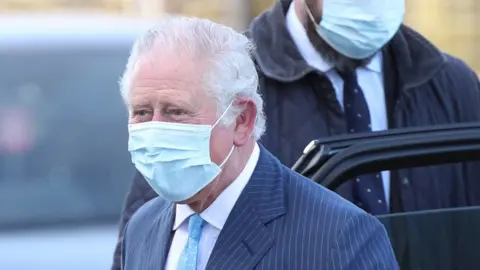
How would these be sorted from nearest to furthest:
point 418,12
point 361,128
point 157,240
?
point 157,240 < point 361,128 < point 418,12

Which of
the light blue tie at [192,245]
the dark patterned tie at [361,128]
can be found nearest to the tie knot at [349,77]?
the dark patterned tie at [361,128]

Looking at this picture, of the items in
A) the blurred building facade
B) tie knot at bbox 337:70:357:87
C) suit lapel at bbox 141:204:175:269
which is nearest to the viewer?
suit lapel at bbox 141:204:175:269

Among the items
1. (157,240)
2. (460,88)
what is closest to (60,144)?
(460,88)

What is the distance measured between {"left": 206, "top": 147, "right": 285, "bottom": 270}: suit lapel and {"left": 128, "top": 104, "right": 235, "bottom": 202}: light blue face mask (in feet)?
0.27

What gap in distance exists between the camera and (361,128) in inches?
145

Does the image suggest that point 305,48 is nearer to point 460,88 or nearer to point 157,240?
point 460,88

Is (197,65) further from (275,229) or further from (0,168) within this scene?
(0,168)

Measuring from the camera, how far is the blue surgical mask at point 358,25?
3684 mm

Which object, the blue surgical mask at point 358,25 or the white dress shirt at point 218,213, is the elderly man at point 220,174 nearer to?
the white dress shirt at point 218,213

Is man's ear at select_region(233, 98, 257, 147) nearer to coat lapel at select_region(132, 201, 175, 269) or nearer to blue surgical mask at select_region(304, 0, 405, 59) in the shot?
coat lapel at select_region(132, 201, 175, 269)

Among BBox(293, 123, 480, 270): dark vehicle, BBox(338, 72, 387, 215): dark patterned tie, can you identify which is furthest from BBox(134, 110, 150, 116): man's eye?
BBox(338, 72, 387, 215): dark patterned tie

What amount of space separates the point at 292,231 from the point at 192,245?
230 mm

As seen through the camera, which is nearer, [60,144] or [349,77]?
[349,77]

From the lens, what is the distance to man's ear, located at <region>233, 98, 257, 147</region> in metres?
2.66
